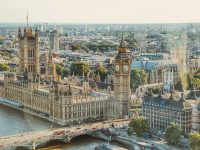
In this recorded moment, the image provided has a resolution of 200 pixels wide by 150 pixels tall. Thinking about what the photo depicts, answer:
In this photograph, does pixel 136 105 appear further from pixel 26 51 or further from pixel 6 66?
pixel 6 66

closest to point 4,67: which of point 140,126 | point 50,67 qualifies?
point 50,67

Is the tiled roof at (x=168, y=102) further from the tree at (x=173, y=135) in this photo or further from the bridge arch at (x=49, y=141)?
the bridge arch at (x=49, y=141)

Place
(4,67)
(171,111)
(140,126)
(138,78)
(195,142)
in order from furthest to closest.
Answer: (4,67)
(138,78)
(171,111)
(140,126)
(195,142)

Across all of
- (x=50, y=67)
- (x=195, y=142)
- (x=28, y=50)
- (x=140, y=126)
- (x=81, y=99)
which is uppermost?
(x=28, y=50)

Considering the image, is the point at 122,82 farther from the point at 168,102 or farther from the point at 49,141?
the point at 49,141

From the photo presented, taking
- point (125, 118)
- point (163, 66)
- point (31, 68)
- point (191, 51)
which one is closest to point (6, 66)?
point (31, 68)

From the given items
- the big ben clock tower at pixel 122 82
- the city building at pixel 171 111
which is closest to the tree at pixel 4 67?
the big ben clock tower at pixel 122 82
